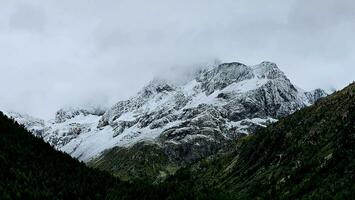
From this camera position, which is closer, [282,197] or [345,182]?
[345,182]

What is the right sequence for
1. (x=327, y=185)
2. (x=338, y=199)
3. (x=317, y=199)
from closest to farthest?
(x=338, y=199) < (x=317, y=199) < (x=327, y=185)

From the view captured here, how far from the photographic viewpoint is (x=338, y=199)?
154 meters

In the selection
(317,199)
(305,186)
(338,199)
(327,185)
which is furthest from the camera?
(305,186)

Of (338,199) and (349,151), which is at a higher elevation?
(349,151)

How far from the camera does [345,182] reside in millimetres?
167625

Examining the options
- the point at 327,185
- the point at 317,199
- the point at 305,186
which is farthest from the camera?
the point at 305,186

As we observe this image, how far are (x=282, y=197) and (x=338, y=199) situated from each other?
4144 centimetres

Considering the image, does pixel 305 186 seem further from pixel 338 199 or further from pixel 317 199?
pixel 338 199

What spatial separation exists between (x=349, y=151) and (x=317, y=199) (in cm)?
3475

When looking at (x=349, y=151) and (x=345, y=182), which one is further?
(x=349, y=151)

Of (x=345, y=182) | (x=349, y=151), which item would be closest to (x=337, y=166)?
(x=349, y=151)

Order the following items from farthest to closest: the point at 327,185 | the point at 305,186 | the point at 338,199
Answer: the point at 305,186, the point at 327,185, the point at 338,199

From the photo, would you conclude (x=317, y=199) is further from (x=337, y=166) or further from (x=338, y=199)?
(x=337, y=166)

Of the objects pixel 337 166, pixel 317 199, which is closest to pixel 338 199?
pixel 317 199
